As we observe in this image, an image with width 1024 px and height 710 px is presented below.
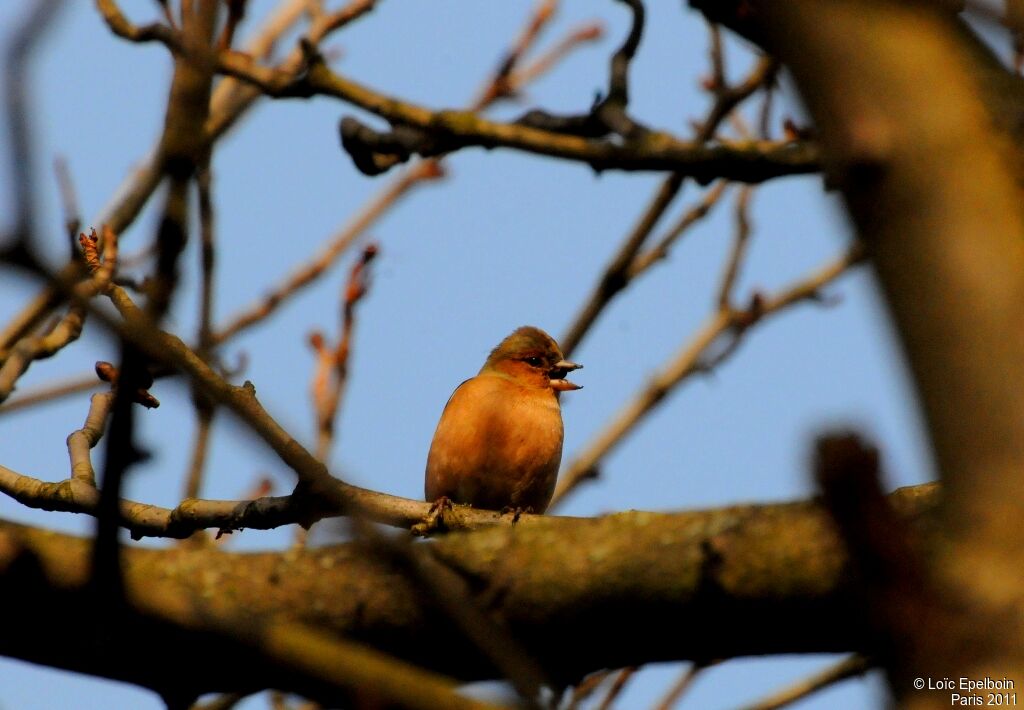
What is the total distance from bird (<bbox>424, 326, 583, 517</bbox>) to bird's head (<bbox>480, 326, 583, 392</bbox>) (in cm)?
24

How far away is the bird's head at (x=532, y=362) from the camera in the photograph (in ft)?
28.6

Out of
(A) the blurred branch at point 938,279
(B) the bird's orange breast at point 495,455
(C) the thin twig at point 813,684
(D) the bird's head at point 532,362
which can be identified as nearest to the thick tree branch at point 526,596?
(A) the blurred branch at point 938,279


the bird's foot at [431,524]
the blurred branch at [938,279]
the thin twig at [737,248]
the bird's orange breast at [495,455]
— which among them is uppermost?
the thin twig at [737,248]

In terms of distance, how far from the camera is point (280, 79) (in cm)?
462

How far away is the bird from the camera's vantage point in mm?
7613

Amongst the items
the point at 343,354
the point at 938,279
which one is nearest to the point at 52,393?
the point at 343,354

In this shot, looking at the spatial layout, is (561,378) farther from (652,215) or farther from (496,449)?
(652,215)

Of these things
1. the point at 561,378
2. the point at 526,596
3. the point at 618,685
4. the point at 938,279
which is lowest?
the point at 938,279

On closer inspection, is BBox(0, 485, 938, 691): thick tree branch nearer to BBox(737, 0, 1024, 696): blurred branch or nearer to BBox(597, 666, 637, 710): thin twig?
BBox(737, 0, 1024, 696): blurred branch

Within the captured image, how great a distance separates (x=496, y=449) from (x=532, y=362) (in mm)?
1360

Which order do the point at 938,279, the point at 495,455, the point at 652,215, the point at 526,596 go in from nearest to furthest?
the point at 938,279 < the point at 526,596 < the point at 652,215 < the point at 495,455

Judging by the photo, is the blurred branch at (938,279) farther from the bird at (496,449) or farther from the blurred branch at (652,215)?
the bird at (496,449)

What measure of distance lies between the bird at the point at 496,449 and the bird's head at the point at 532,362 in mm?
239

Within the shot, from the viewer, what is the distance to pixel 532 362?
8859 millimetres
